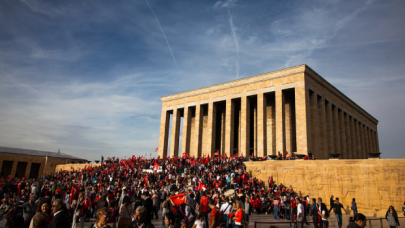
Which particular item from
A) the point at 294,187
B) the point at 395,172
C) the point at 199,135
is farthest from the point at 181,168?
the point at 395,172

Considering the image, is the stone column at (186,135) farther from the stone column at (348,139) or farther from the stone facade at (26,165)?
the stone facade at (26,165)

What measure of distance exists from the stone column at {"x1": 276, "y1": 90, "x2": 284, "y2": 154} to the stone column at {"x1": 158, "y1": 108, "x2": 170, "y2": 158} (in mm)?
17679

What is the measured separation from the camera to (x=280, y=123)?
2958 centimetres

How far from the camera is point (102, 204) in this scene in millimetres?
7547

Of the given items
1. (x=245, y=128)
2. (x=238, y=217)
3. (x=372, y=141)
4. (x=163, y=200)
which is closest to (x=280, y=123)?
(x=245, y=128)

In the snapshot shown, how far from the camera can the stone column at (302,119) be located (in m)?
27.1

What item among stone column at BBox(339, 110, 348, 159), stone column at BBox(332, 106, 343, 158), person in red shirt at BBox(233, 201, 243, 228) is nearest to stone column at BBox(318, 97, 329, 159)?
stone column at BBox(332, 106, 343, 158)

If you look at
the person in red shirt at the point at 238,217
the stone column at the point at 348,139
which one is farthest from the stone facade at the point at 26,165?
the person in red shirt at the point at 238,217

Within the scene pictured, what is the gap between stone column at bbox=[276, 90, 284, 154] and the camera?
2914cm

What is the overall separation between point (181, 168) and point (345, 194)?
13410 millimetres

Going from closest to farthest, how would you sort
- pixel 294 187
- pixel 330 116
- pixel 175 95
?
pixel 294 187, pixel 330 116, pixel 175 95

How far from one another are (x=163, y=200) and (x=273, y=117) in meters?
22.1

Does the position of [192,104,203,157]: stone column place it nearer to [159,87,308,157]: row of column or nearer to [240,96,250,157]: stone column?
[159,87,308,157]: row of column

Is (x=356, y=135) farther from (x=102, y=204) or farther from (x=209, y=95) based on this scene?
(x=102, y=204)
